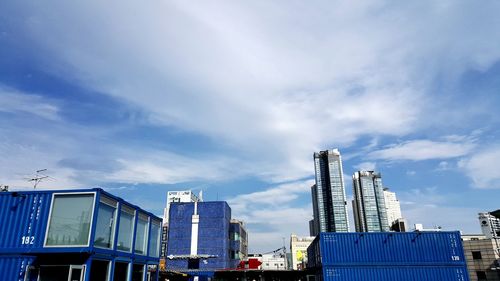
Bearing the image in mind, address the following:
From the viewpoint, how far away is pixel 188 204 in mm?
110500

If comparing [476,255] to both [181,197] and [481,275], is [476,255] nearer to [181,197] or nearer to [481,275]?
[481,275]

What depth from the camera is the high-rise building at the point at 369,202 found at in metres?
167

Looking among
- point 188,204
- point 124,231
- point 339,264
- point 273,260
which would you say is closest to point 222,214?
point 188,204

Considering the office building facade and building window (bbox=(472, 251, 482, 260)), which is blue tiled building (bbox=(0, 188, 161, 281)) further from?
building window (bbox=(472, 251, 482, 260))

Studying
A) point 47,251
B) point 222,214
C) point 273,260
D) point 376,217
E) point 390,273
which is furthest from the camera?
point 376,217

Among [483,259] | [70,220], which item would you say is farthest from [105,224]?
[483,259]

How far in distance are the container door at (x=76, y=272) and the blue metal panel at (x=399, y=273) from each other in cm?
Answer: 2195

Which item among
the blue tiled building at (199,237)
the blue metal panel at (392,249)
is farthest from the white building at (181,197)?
the blue metal panel at (392,249)

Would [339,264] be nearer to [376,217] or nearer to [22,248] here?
[22,248]

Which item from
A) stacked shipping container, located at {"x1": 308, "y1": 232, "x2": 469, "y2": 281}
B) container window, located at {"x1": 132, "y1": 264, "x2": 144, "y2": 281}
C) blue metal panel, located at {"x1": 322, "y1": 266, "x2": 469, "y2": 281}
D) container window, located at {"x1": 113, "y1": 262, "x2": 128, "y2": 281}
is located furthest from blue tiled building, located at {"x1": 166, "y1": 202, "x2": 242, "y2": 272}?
container window, located at {"x1": 113, "y1": 262, "x2": 128, "y2": 281}

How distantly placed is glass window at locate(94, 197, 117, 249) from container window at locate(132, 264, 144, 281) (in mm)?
5666

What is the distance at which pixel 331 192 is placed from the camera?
170 m

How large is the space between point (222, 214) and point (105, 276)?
Result: 90625 millimetres

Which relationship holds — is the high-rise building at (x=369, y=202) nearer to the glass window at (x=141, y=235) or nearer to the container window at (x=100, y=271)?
the glass window at (x=141, y=235)
